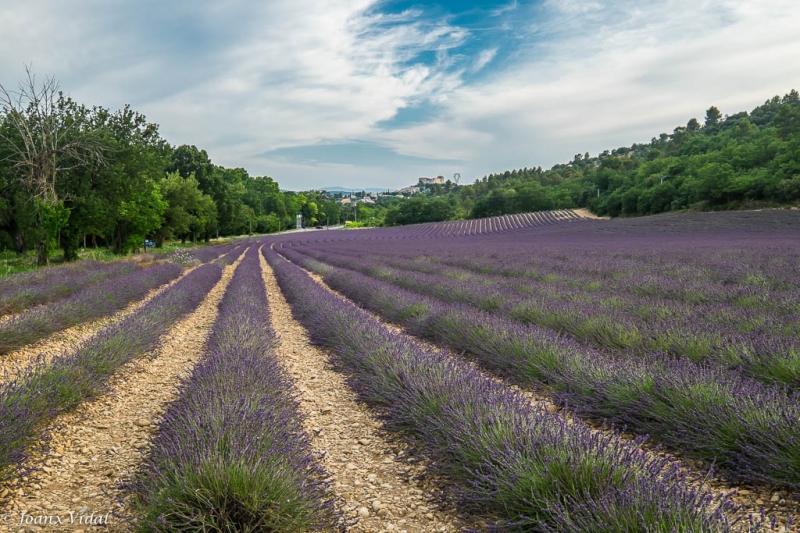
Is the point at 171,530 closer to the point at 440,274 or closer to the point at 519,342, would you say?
the point at 519,342

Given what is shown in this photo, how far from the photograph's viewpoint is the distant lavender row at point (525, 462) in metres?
1.46

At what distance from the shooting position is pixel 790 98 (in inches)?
3794

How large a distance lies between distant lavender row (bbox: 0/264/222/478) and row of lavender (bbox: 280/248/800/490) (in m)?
3.43

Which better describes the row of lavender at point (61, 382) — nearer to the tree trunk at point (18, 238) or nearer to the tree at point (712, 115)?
the tree trunk at point (18, 238)

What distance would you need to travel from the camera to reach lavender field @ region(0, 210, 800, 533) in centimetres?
172

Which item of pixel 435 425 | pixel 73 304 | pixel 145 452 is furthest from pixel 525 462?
pixel 73 304

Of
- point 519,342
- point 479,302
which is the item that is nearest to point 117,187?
point 479,302

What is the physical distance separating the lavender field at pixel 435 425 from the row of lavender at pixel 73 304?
13 centimetres

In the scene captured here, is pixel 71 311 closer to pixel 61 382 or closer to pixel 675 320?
pixel 61 382

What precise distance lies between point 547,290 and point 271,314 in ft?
16.6

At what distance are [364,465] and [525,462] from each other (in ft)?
3.56

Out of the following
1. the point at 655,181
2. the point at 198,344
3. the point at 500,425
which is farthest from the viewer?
the point at 655,181

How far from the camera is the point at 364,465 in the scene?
254cm

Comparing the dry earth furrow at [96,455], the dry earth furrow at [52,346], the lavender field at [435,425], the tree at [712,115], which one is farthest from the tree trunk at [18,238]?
the tree at [712,115]
